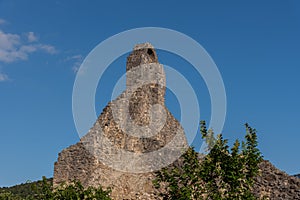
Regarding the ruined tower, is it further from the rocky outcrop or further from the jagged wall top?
the rocky outcrop

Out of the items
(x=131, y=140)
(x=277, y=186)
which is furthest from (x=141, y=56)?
(x=277, y=186)

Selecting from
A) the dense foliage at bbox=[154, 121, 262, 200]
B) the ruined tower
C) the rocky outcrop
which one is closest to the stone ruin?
the ruined tower

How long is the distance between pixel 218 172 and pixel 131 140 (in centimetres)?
1395

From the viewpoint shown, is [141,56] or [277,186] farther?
[141,56]

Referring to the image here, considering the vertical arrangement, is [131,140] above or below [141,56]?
below

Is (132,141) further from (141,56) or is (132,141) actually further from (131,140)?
(141,56)

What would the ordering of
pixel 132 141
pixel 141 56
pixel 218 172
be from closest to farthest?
1. pixel 218 172
2. pixel 132 141
3. pixel 141 56

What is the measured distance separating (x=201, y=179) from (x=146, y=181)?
31.8 feet

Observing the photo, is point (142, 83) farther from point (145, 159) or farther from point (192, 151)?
point (192, 151)

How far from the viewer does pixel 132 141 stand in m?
25.4

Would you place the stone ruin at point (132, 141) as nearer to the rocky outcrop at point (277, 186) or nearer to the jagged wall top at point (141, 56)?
the jagged wall top at point (141, 56)

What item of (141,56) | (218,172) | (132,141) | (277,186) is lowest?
(218,172)

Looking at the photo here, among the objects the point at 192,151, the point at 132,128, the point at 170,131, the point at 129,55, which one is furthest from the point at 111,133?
the point at 192,151

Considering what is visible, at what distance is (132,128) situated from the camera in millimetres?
26062
